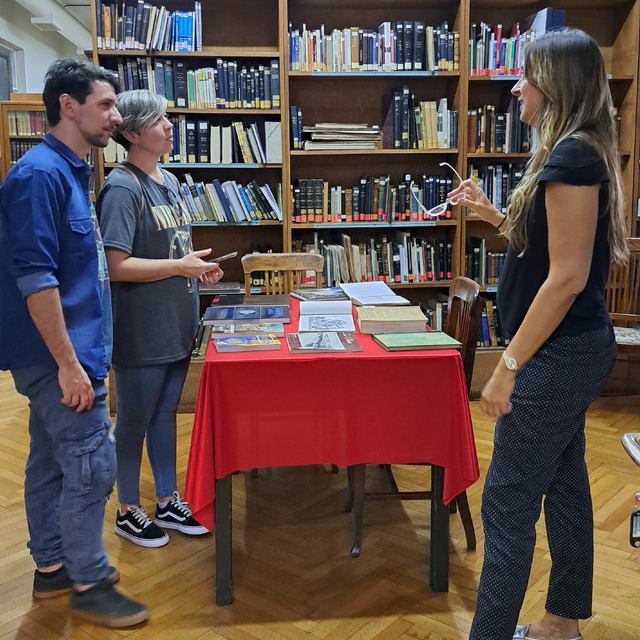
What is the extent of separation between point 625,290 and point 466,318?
6.48 feet

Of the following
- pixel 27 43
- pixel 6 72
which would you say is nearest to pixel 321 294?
pixel 6 72

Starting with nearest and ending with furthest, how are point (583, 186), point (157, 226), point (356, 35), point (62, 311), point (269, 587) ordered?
1. point (583, 186)
2. point (62, 311)
3. point (269, 587)
4. point (157, 226)
5. point (356, 35)

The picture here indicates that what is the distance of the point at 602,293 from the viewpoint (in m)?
1.56

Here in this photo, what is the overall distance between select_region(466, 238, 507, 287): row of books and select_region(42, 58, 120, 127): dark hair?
112 inches

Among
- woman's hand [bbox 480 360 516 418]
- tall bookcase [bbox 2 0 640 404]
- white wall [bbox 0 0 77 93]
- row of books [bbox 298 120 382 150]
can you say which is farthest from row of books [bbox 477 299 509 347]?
white wall [bbox 0 0 77 93]

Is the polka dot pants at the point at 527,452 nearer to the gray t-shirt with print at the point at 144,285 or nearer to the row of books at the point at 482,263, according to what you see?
the gray t-shirt with print at the point at 144,285

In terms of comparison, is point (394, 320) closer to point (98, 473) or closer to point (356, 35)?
point (98, 473)

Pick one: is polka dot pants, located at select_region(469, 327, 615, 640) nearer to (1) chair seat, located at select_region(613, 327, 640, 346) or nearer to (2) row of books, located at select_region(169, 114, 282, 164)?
(1) chair seat, located at select_region(613, 327, 640, 346)

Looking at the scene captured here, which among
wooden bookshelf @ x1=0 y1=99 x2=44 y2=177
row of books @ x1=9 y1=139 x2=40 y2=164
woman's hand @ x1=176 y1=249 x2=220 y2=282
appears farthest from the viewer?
row of books @ x1=9 y1=139 x2=40 y2=164

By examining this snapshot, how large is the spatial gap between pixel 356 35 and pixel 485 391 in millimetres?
3014

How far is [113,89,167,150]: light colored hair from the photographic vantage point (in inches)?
94.3

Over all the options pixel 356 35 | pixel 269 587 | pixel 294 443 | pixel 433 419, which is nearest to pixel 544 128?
pixel 433 419

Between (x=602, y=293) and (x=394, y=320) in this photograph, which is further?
(x=394, y=320)

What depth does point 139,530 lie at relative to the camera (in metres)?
2.56
